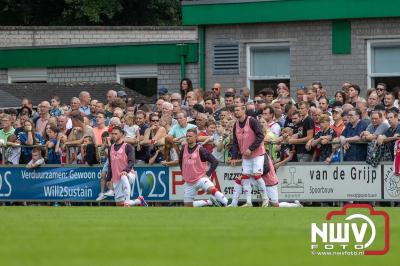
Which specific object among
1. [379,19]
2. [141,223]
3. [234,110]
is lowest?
[141,223]

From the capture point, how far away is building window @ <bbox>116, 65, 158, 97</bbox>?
3716 centimetres

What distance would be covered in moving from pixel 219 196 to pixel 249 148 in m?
1.30

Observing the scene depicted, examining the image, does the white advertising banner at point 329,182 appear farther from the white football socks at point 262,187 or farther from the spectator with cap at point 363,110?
the white football socks at point 262,187

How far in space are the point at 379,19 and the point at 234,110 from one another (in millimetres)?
8723

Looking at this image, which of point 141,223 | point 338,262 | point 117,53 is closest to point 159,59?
point 117,53

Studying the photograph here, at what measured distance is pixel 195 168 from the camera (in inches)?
1024

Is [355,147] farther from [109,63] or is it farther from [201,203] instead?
[109,63]

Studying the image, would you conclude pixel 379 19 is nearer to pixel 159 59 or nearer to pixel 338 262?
pixel 159 59

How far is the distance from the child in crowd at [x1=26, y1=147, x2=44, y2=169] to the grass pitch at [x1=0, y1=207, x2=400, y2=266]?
774 cm

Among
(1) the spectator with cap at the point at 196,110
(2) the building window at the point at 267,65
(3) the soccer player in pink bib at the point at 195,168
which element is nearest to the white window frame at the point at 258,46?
(2) the building window at the point at 267,65

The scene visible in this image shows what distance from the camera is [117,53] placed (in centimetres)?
3750

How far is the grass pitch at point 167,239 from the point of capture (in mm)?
13312

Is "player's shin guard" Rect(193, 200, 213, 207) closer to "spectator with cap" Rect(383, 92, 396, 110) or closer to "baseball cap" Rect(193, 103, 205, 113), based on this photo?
"baseball cap" Rect(193, 103, 205, 113)

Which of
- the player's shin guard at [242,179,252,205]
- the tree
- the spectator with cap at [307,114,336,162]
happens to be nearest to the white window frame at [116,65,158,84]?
the spectator with cap at [307,114,336,162]
